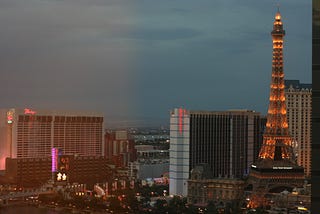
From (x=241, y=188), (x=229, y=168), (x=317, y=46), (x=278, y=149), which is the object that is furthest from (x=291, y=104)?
(x=317, y=46)

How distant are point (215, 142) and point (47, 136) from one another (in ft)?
7.99

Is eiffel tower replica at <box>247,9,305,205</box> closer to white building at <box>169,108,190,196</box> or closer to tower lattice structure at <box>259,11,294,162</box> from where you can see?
tower lattice structure at <box>259,11,294,162</box>

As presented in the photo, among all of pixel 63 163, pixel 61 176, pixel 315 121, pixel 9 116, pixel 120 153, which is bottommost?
pixel 61 176

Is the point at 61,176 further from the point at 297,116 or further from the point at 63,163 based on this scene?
the point at 297,116

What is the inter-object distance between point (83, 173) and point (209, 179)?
1.68 m

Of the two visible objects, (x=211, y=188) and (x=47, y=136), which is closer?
(x=211, y=188)

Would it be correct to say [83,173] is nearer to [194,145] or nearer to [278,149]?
[194,145]

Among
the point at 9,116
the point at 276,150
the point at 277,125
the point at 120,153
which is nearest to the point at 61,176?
the point at 9,116

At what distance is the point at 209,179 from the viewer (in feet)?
32.2

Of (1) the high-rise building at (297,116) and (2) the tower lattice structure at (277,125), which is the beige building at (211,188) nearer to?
(1) the high-rise building at (297,116)

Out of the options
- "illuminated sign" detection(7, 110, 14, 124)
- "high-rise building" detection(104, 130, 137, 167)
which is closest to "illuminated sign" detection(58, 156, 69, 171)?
"high-rise building" detection(104, 130, 137, 167)

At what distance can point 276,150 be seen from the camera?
1087 centimetres

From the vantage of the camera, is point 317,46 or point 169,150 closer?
point 317,46

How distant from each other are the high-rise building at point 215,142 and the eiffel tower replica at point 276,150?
23 centimetres
